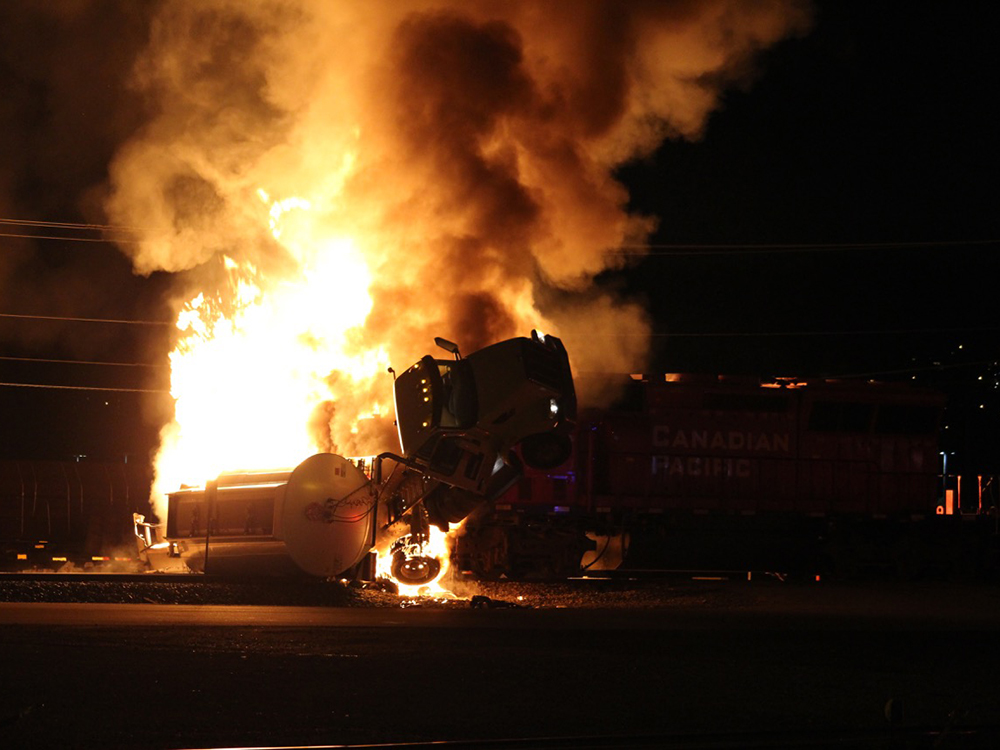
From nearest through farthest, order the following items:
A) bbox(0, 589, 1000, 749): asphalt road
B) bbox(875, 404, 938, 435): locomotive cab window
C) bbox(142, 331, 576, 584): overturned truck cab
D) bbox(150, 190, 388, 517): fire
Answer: bbox(0, 589, 1000, 749): asphalt road < bbox(142, 331, 576, 584): overturned truck cab < bbox(150, 190, 388, 517): fire < bbox(875, 404, 938, 435): locomotive cab window

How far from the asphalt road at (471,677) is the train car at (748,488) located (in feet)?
21.1

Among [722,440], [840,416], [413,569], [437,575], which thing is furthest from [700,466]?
[413,569]

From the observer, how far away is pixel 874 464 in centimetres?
2655

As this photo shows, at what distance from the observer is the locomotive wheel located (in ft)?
68.0

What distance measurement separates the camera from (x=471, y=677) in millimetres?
11625

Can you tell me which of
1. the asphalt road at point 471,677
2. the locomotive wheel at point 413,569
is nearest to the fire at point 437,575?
the locomotive wheel at point 413,569

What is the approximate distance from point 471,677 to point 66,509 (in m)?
21.2

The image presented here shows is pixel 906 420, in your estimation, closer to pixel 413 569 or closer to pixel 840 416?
pixel 840 416

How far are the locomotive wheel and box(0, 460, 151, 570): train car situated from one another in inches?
388

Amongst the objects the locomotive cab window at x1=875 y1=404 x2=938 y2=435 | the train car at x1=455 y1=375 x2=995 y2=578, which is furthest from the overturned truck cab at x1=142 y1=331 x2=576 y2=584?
the locomotive cab window at x1=875 y1=404 x2=938 y2=435

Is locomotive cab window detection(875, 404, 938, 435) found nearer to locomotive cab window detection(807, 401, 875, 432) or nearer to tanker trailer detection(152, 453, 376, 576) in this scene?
locomotive cab window detection(807, 401, 875, 432)

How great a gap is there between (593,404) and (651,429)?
57.3 inches

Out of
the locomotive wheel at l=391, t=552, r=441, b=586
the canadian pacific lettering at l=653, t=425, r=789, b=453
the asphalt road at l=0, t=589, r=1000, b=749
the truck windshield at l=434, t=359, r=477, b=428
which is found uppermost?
the truck windshield at l=434, t=359, r=477, b=428

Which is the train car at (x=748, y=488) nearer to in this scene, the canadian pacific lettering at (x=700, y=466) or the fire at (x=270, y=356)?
the canadian pacific lettering at (x=700, y=466)
